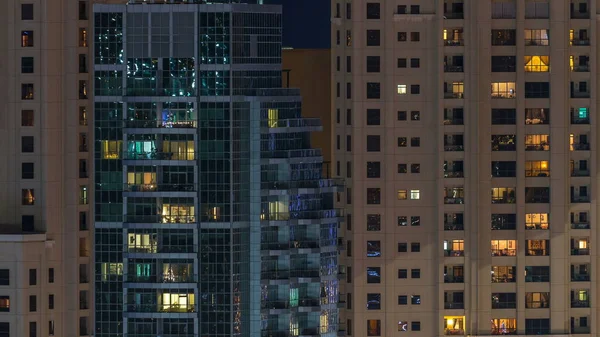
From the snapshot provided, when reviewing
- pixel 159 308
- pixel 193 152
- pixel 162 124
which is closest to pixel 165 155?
pixel 193 152

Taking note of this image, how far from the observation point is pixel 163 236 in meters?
199

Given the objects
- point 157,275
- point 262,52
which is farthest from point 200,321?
point 262,52

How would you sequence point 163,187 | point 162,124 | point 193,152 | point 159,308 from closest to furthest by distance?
point 193,152, point 163,187, point 162,124, point 159,308

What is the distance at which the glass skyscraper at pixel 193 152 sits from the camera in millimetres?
198375

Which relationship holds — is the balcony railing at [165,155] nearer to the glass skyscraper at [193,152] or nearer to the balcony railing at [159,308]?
the glass skyscraper at [193,152]

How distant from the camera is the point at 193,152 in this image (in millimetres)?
198250

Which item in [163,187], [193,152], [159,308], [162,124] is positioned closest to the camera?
[193,152]

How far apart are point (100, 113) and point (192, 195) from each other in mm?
7567

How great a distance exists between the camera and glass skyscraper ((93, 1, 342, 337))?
198375 mm

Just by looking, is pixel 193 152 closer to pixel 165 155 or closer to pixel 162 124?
pixel 165 155

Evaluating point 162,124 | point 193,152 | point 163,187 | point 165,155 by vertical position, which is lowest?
point 163,187

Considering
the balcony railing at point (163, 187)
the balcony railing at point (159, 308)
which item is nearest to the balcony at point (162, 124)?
the balcony railing at point (163, 187)

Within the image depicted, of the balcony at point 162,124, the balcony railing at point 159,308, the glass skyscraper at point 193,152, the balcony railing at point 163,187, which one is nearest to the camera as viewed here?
the balcony at point 162,124

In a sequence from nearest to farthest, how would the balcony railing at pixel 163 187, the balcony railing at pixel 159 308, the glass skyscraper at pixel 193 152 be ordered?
the glass skyscraper at pixel 193 152, the balcony railing at pixel 163 187, the balcony railing at pixel 159 308
